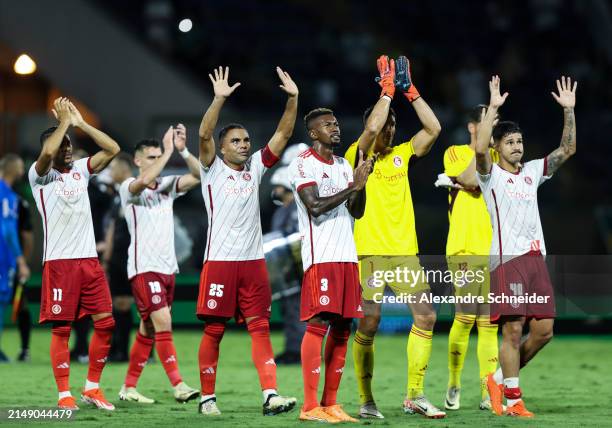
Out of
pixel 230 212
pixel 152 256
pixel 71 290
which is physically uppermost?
pixel 230 212

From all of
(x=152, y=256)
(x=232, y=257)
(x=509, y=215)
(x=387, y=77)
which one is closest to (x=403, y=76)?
(x=387, y=77)

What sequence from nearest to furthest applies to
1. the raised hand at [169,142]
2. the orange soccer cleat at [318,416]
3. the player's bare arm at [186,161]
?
the orange soccer cleat at [318,416], the raised hand at [169,142], the player's bare arm at [186,161]

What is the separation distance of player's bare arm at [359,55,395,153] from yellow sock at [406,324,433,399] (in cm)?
155

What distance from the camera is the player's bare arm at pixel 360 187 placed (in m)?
8.80

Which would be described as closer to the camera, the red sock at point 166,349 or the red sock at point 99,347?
the red sock at point 99,347

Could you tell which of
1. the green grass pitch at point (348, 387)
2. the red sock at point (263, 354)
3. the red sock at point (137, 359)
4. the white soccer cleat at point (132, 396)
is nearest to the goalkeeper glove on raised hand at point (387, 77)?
the red sock at point (263, 354)

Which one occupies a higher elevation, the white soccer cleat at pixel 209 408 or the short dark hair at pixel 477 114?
the short dark hair at pixel 477 114

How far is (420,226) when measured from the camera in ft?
57.3

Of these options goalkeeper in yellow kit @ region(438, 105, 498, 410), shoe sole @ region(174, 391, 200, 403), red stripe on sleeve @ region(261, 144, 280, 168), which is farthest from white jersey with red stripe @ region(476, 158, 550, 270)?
shoe sole @ region(174, 391, 200, 403)

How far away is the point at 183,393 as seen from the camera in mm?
10500

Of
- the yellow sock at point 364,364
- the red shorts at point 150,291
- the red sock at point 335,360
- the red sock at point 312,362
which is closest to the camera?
the red sock at point 312,362

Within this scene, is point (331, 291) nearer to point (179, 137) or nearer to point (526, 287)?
point (526, 287)

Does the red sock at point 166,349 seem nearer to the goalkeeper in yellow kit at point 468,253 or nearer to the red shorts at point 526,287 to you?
the goalkeeper in yellow kit at point 468,253

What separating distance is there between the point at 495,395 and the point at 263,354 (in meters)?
1.88
